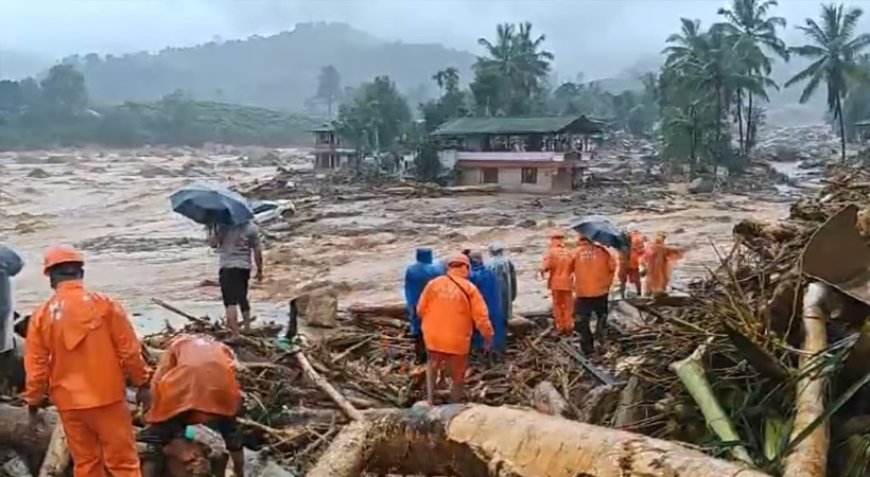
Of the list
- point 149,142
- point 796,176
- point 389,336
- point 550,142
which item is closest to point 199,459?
point 389,336

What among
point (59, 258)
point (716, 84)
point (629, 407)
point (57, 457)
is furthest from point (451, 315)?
point (716, 84)

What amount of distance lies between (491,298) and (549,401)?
8.53ft

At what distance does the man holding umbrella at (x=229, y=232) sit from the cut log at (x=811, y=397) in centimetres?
489

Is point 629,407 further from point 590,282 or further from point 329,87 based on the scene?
point 329,87

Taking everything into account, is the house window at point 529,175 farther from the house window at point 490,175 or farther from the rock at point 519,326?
the rock at point 519,326

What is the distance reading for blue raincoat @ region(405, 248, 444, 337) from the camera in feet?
28.0

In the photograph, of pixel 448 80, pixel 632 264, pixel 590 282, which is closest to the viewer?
pixel 590 282

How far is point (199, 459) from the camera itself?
5363 mm

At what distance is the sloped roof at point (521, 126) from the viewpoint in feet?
157

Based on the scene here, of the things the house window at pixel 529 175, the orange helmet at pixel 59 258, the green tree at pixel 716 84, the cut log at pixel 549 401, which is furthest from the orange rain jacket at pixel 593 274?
the green tree at pixel 716 84

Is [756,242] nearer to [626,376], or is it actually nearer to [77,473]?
[626,376]

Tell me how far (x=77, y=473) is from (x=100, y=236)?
32.0 metres

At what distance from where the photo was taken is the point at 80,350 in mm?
5027

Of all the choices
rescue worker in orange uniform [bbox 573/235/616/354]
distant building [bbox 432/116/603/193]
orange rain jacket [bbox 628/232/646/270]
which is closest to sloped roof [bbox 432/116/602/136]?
distant building [bbox 432/116/603/193]
